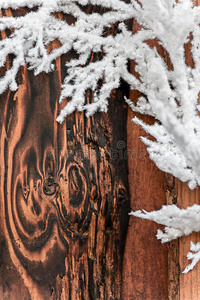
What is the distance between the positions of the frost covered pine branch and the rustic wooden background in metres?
0.03

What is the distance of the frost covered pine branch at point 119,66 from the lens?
0.80 meters

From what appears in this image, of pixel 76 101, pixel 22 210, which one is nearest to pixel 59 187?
pixel 22 210

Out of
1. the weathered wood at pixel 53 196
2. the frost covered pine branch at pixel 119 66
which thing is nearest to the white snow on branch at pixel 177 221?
the frost covered pine branch at pixel 119 66

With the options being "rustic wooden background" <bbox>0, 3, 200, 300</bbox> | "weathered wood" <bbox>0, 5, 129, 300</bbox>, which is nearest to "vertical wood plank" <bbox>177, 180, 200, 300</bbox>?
"rustic wooden background" <bbox>0, 3, 200, 300</bbox>

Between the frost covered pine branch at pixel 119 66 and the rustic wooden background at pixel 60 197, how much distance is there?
1.3 inches

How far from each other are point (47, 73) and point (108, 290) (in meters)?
0.76

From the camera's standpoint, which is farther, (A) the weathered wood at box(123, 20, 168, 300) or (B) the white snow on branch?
(A) the weathered wood at box(123, 20, 168, 300)

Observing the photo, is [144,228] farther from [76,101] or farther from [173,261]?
[76,101]

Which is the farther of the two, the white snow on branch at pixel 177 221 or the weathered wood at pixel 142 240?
the weathered wood at pixel 142 240

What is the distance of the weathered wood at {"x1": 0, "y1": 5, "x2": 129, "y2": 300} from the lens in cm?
87

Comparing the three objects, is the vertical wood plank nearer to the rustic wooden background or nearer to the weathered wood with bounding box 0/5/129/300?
the rustic wooden background

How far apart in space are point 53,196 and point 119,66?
48 centimetres

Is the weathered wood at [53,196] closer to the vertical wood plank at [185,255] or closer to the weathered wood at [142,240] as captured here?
the weathered wood at [142,240]

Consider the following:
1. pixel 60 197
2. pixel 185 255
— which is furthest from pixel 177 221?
pixel 60 197
